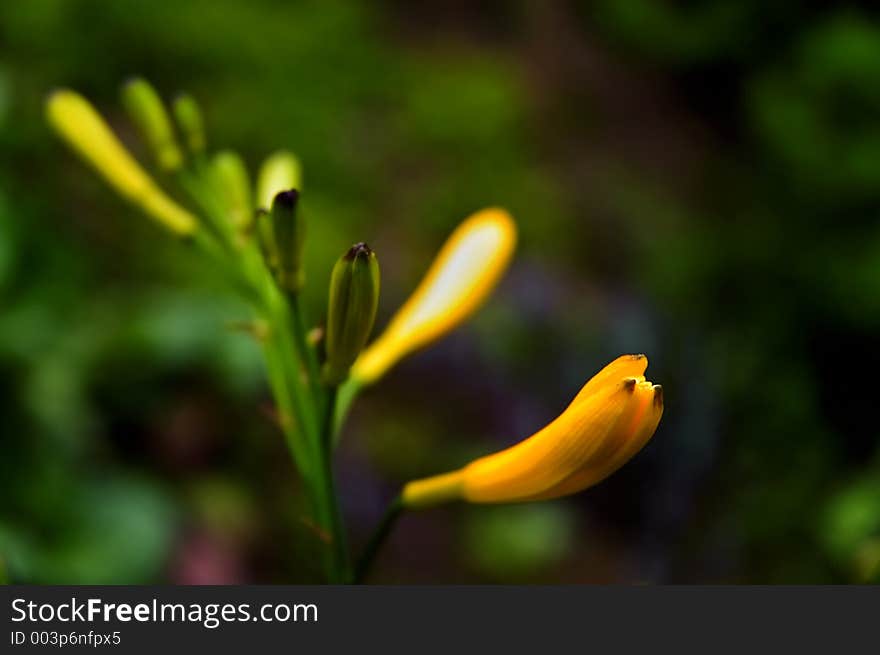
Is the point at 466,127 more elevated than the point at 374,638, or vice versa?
the point at 466,127

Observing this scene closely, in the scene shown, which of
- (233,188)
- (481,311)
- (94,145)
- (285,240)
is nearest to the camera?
(285,240)

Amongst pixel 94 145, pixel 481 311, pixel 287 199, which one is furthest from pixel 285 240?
pixel 481 311

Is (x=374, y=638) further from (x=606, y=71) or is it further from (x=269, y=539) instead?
(x=606, y=71)

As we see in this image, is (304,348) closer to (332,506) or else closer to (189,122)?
(332,506)

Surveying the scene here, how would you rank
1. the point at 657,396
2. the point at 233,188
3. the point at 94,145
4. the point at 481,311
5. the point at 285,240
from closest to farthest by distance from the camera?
the point at 657,396
the point at 285,240
the point at 233,188
the point at 94,145
the point at 481,311

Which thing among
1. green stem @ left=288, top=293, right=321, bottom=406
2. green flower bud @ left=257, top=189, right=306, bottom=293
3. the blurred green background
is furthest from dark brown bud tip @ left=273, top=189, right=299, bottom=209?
the blurred green background

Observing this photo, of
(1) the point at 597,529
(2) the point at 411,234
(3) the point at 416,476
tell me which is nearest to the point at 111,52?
(2) the point at 411,234

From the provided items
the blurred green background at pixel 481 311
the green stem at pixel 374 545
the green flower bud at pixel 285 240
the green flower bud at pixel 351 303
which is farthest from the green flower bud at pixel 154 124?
the blurred green background at pixel 481 311
